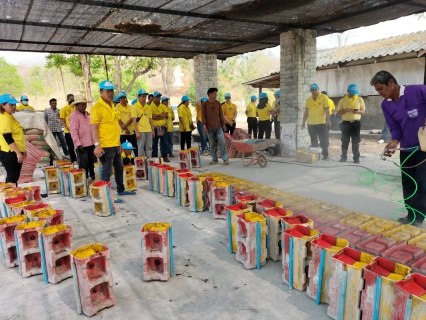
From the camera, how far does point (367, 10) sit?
7.11 m

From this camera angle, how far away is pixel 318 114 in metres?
8.30

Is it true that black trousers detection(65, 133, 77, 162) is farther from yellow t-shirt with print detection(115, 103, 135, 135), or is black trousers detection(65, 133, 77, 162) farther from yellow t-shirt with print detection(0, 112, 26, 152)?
yellow t-shirt with print detection(0, 112, 26, 152)

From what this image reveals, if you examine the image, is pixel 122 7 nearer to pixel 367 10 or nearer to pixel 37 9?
pixel 37 9

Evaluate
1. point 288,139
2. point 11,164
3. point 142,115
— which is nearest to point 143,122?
point 142,115

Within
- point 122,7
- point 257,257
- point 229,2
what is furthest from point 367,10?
point 257,257

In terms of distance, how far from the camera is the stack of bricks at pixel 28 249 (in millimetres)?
3383

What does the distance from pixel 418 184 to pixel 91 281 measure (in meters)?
3.97

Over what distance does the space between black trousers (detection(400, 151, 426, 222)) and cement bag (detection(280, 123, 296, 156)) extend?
526 cm

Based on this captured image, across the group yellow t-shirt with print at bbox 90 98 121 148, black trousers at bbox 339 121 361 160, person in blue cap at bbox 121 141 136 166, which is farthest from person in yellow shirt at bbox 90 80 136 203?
black trousers at bbox 339 121 361 160

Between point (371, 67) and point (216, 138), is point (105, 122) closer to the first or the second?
point (216, 138)

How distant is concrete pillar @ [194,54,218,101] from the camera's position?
1235cm

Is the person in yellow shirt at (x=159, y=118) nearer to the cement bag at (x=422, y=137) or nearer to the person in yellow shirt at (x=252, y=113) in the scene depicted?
the person in yellow shirt at (x=252, y=113)

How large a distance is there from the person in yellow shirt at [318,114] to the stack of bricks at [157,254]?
6.29 metres

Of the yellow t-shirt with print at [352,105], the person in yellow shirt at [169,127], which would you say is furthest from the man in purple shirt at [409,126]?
the person in yellow shirt at [169,127]
